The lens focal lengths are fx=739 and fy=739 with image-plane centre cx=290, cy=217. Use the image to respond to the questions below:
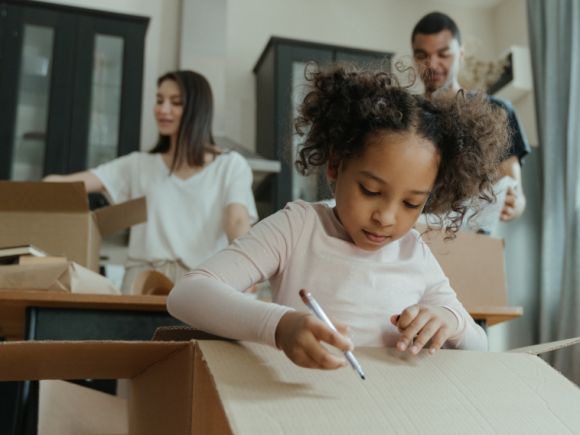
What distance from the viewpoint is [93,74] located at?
141 inches

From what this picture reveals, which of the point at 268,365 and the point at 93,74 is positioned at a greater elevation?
the point at 93,74

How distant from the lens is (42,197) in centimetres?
155

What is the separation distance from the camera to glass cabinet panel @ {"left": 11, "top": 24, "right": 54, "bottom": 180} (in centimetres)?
343

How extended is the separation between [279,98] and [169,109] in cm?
145

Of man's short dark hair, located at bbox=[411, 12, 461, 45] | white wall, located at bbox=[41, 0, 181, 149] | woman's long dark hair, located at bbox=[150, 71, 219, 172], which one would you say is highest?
white wall, located at bbox=[41, 0, 181, 149]

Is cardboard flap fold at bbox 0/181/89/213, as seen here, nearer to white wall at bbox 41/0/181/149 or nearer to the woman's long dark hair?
the woman's long dark hair

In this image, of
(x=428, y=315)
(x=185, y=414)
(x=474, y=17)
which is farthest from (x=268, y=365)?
(x=474, y=17)

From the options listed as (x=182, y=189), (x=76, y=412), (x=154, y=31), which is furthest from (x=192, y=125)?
(x=154, y=31)

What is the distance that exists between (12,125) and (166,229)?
1595 millimetres

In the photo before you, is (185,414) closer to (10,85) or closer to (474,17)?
(10,85)

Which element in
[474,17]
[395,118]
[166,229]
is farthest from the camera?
[474,17]

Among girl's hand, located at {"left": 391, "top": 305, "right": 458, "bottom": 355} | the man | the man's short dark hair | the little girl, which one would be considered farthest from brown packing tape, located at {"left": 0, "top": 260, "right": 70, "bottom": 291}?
the man's short dark hair

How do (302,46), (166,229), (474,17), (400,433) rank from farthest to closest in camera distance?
(474,17) < (302,46) < (166,229) < (400,433)

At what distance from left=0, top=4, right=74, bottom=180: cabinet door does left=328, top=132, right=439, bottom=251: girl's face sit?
8.84 feet
